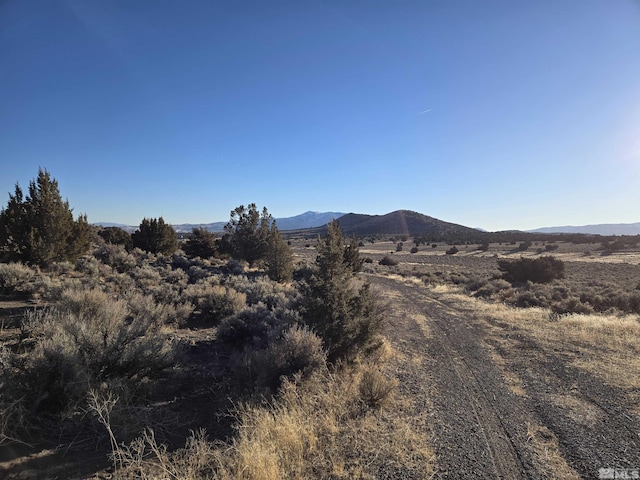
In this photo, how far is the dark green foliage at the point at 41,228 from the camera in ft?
48.3

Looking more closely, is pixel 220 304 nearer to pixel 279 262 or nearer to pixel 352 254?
pixel 279 262

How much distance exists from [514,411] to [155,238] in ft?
102

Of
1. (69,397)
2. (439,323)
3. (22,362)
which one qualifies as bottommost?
(439,323)

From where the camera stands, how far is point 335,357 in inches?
285

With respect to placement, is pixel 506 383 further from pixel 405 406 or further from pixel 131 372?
pixel 131 372

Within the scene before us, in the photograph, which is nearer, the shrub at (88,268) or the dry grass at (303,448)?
the dry grass at (303,448)

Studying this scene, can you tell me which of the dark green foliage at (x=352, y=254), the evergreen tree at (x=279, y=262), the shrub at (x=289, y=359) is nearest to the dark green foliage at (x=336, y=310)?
the shrub at (x=289, y=359)

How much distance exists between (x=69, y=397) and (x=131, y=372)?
1035 mm

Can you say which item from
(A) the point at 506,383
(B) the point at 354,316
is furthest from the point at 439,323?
(B) the point at 354,316

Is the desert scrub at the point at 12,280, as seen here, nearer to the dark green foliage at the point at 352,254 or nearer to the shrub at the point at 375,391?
the shrub at the point at 375,391

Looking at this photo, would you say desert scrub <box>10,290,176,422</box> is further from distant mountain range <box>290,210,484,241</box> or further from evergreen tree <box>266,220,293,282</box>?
distant mountain range <box>290,210,484,241</box>

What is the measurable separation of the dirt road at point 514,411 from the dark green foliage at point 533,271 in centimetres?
2004

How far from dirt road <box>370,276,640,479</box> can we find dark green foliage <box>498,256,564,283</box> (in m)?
20.0

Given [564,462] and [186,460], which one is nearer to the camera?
[186,460]
